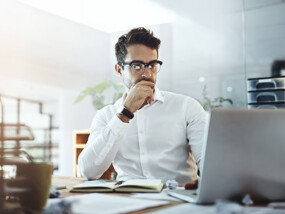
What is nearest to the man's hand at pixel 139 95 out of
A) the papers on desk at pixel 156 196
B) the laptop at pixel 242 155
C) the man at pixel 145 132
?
the man at pixel 145 132

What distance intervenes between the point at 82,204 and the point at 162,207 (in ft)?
0.66

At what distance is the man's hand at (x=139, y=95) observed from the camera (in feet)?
5.35

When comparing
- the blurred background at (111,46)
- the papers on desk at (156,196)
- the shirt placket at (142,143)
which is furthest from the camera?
the blurred background at (111,46)

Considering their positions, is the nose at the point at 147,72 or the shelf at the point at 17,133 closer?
the shelf at the point at 17,133

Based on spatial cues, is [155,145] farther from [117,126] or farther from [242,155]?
[242,155]

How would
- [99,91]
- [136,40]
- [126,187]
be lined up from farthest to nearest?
[99,91] < [136,40] < [126,187]

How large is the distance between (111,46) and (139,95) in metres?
3.77

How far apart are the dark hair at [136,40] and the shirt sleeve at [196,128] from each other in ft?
1.27

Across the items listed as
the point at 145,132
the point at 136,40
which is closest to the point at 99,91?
the point at 136,40

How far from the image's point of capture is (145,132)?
1.81 m

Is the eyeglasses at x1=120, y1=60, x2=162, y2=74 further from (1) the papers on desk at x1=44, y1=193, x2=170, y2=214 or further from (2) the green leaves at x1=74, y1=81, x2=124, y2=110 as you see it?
(2) the green leaves at x1=74, y1=81, x2=124, y2=110

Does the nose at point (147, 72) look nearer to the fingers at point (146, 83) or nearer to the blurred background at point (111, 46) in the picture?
the fingers at point (146, 83)

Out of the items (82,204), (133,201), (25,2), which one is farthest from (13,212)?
(25,2)

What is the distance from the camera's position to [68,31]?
515 cm
